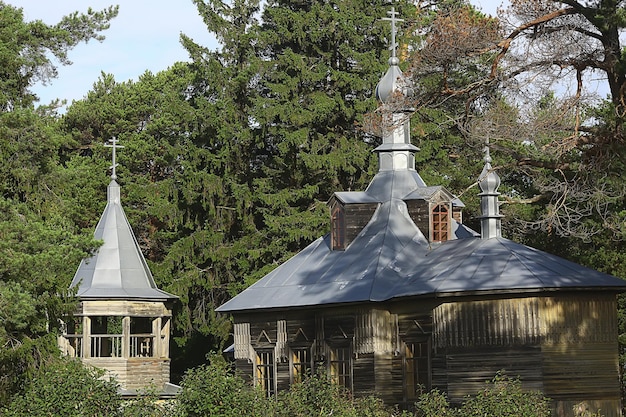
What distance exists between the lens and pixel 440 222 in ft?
98.7

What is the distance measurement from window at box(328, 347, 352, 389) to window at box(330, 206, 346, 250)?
10.5ft

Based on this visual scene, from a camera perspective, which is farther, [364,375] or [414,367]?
[364,375]

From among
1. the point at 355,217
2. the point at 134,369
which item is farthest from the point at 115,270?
the point at 355,217

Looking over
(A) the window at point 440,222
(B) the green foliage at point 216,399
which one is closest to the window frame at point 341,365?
(A) the window at point 440,222

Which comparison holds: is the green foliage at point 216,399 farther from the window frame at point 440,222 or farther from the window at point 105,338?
the window at point 105,338

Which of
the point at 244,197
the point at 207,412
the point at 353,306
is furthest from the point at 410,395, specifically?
the point at 244,197

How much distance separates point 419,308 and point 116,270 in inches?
402

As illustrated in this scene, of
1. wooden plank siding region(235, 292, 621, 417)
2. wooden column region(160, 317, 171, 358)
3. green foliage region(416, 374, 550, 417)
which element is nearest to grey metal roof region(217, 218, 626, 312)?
wooden plank siding region(235, 292, 621, 417)

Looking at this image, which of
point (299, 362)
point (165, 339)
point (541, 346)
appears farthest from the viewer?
point (165, 339)

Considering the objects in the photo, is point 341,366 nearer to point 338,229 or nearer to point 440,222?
point 338,229

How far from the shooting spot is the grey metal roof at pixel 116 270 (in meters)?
33.3

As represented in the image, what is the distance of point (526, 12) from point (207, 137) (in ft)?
70.5

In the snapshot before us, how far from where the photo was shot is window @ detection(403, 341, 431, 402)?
27094 millimetres

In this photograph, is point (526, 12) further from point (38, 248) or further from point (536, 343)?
point (38, 248)
